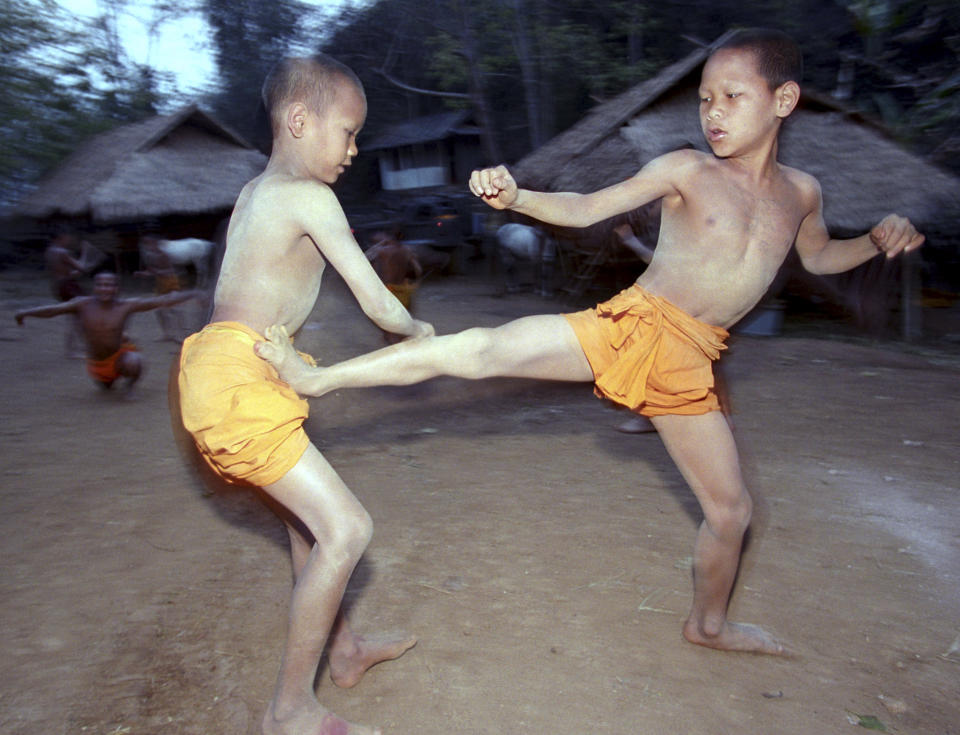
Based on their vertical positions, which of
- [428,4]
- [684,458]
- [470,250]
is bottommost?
[470,250]

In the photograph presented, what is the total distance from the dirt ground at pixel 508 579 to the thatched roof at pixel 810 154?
4809mm

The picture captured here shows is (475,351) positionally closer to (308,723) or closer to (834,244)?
(308,723)

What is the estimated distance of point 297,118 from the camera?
210 centimetres

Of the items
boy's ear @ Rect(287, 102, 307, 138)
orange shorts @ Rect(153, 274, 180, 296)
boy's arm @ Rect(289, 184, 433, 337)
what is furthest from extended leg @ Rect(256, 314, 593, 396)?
orange shorts @ Rect(153, 274, 180, 296)

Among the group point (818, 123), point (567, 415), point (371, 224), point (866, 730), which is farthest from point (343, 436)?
point (371, 224)

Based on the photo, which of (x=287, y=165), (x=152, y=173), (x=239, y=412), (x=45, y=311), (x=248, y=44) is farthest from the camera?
(x=248, y=44)

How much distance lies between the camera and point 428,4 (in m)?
17.0

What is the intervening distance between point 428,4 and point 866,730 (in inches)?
689

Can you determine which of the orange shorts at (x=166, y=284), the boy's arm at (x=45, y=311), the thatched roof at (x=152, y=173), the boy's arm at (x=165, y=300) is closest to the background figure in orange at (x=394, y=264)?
the boy's arm at (x=165, y=300)

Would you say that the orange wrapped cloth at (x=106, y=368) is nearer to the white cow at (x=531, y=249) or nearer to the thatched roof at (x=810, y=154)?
the thatched roof at (x=810, y=154)

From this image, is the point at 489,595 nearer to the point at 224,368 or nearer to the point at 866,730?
the point at 866,730

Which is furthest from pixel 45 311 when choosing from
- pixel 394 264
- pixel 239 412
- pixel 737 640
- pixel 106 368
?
pixel 737 640

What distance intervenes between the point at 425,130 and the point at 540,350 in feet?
65.8

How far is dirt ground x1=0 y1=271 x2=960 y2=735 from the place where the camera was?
90.7 inches
